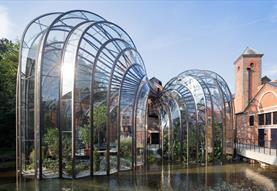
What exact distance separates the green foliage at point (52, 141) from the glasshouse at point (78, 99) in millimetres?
49

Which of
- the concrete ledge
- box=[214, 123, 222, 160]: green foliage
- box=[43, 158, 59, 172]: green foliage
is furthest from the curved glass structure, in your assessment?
box=[43, 158, 59, 172]: green foliage

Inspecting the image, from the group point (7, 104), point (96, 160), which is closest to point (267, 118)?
point (96, 160)

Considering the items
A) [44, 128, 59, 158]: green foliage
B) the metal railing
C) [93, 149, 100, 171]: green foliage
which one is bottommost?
the metal railing

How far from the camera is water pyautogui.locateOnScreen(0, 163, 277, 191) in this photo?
13492 mm

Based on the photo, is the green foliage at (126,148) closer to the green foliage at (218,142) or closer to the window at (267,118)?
the green foliage at (218,142)

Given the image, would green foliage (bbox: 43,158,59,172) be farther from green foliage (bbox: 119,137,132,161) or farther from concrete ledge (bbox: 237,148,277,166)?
concrete ledge (bbox: 237,148,277,166)

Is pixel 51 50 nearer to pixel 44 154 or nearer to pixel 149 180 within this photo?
pixel 44 154

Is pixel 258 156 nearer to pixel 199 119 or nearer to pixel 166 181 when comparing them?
pixel 199 119

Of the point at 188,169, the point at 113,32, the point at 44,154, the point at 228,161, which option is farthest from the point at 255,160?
the point at 44,154

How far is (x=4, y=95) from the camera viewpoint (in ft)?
81.7

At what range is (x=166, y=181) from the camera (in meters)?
15.2

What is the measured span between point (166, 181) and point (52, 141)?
6299 millimetres

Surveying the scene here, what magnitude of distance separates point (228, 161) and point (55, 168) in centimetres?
1456

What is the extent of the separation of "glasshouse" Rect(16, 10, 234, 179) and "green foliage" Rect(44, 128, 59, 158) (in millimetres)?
49
